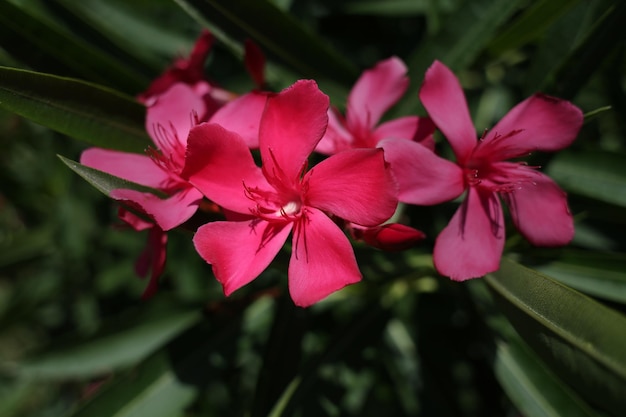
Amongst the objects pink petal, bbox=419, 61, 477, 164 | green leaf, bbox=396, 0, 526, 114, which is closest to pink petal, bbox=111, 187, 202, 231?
pink petal, bbox=419, 61, 477, 164

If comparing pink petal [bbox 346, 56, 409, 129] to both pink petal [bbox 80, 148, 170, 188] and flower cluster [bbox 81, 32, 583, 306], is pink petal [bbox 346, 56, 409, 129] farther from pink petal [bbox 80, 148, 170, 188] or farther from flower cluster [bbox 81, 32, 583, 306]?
pink petal [bbox 80, 148, 170, 188]

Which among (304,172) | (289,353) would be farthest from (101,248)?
(304,172)

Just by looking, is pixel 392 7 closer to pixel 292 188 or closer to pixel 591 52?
pixel 591 52

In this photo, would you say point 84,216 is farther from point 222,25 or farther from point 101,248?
point 222,25

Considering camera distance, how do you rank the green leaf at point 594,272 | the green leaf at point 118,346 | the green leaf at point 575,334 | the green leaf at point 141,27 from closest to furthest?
the green leaf at point 575,334
the green leaf at point 594,272
the green leaf at point 118,346
the green leaf at point 141,27

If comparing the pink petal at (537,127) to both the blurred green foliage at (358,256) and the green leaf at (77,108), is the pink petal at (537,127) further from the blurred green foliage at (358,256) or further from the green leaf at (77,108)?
the green leaf at (77,108)

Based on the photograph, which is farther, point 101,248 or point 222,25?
point 101,248

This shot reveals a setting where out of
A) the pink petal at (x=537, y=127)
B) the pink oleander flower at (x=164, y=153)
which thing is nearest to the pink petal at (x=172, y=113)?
the pink oleander flower at (x=164, y=153)
